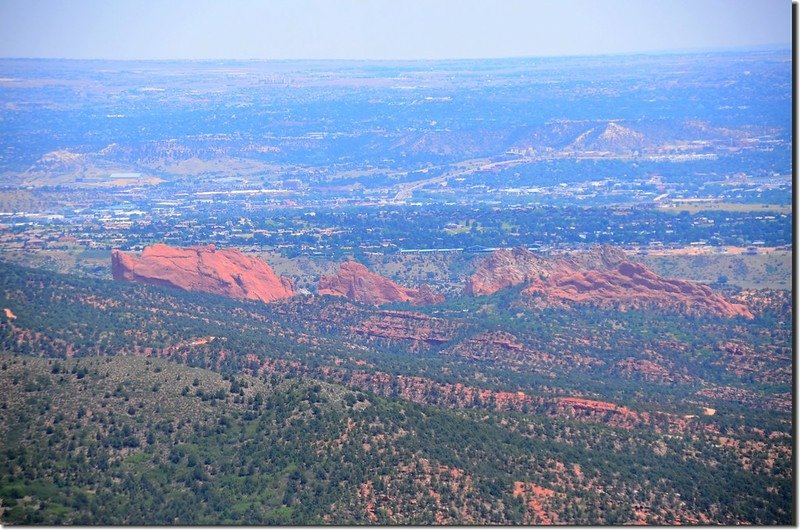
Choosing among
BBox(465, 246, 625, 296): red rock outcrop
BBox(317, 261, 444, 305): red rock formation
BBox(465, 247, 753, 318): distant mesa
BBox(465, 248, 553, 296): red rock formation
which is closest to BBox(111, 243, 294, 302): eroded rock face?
BBox(317, 261, 444, 305): red rock formation

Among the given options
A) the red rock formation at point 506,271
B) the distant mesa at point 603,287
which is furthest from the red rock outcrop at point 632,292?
the red rock formation at point 506,271

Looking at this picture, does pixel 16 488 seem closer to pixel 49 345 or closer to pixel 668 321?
pixel 49 345

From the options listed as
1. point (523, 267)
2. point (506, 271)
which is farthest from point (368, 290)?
point (523, 267)

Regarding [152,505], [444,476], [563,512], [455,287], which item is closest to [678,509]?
[563,512]

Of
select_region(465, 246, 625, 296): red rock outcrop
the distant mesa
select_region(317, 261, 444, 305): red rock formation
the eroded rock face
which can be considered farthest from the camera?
select_region(465, 246, 625, 296): red rock outcrop

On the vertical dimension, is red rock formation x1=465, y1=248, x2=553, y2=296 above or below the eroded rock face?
below

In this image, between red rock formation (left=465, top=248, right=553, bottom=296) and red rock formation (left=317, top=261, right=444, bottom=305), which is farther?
red rock formation (left=465, top=248, right=553, bottom=296)

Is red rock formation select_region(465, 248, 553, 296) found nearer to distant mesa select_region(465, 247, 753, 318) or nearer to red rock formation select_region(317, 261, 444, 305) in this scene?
distant mesa select_region(465, 247, 753, 318)

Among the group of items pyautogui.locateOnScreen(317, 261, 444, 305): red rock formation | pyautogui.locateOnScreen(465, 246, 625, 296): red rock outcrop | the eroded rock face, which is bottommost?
pyautogui.locateOnScreen(465, 246, 625, 296): red rock outcrop

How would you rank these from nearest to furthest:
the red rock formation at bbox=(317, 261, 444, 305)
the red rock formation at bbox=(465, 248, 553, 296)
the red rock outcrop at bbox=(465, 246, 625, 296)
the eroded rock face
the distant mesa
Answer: the eroded rock face < the distant mesa < the red rock formation at bbox=(317, 261, 444, 305) < the red rock formation at bbox=(465, 248, 553, 296) < the red rock outcrop at bbox=(465, 246, 625, 296)
